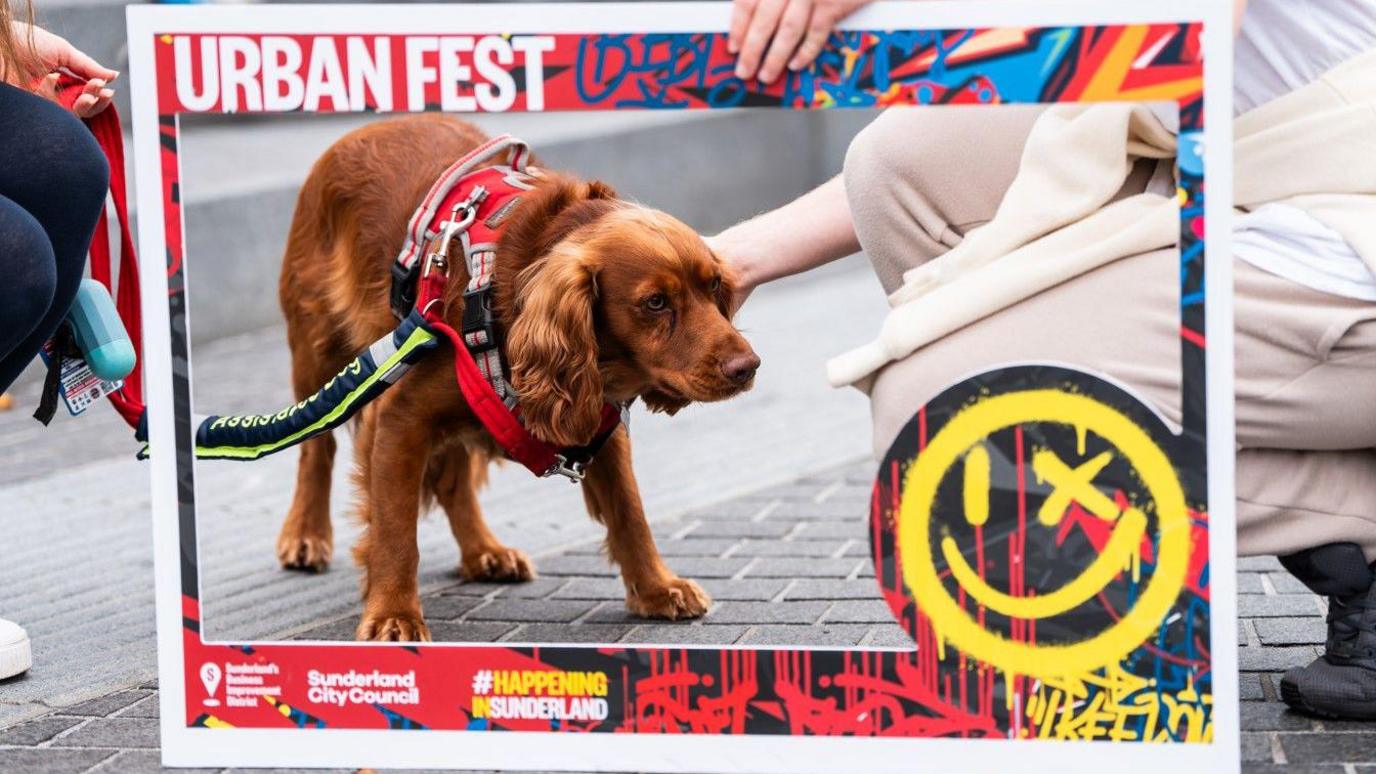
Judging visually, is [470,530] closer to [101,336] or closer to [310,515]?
[310,515]

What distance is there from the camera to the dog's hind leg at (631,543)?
3.51 metres

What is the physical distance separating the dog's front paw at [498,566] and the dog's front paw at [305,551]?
0.37m

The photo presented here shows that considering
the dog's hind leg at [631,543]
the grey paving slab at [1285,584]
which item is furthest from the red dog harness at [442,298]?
the grey paving slab at [1285,584]

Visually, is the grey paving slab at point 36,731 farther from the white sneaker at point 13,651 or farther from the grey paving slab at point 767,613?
the grey paving slab at point 767,613

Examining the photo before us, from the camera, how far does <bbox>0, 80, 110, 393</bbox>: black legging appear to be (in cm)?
281

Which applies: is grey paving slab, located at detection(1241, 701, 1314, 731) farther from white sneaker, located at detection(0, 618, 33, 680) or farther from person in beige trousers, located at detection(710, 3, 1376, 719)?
white sneaker, located at detection(0, 618, 33, 680)

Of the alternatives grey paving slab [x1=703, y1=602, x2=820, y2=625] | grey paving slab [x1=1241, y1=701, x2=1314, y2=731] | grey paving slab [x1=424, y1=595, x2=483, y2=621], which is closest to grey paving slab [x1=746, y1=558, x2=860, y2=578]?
grey paving slab [x1=703, y1=602, x2=820, y2=625]

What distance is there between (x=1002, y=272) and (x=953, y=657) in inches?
23.5

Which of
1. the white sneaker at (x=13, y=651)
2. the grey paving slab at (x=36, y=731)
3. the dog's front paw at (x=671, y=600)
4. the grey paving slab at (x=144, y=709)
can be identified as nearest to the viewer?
the grey paving slab at (x=36, y=731)

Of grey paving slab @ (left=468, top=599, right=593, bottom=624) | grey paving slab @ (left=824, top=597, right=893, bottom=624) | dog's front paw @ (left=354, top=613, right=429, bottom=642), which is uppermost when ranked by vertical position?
dog's front paw @ (left=354, top=613, right=429, bottom=642)

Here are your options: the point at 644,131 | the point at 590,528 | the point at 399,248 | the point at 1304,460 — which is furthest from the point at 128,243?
the point at 644,131

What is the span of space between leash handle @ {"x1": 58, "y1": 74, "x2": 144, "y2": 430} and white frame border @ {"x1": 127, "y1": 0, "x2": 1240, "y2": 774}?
728 mm

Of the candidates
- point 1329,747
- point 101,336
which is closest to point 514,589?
point 101,336

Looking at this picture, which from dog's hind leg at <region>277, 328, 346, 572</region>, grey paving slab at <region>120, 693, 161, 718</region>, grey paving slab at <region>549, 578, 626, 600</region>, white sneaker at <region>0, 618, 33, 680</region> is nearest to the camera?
grey paving slab at <region>120, 693, 161, 718</region>
